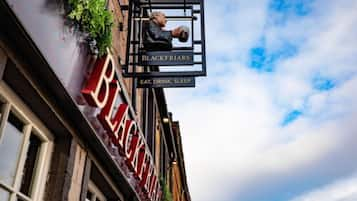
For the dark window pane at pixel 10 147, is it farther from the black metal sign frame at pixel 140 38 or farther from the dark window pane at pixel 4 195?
the black metal sign frame at pixel 140 38

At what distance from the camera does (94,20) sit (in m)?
4.45

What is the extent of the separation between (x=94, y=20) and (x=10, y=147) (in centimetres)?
166

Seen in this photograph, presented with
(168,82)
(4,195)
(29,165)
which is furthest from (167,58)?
(4,195)

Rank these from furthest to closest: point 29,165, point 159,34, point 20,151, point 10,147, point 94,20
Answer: point 159,34, point 94,20, point 29,165, point 20,151, point 10,147

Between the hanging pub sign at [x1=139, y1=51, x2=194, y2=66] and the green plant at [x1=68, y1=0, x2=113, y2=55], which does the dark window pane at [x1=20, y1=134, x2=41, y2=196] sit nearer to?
the green plant at [x1=68, y1=0, x2=113, y2=55]

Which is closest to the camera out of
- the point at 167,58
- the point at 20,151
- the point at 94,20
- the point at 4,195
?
the point at 4,195

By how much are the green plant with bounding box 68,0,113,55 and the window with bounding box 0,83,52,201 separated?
1068 mm

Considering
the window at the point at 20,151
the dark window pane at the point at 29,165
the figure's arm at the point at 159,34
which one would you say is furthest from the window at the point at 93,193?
the figure's arm at the point at 159,34

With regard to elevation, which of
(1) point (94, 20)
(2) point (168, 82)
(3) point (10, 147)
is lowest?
(3) point (10, 147)

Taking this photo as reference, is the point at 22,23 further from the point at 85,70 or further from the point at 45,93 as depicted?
the point at 85,70

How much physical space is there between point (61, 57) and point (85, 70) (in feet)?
1.90

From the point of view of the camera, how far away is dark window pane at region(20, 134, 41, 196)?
149 inches

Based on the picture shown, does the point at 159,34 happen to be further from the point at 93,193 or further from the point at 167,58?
the point at 93,193

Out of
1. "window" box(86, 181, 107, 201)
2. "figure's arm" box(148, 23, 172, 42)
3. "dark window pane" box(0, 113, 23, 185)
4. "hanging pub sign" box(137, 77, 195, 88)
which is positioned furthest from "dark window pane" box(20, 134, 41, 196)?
"figure's arm" box(148, 23, 172, 42)
